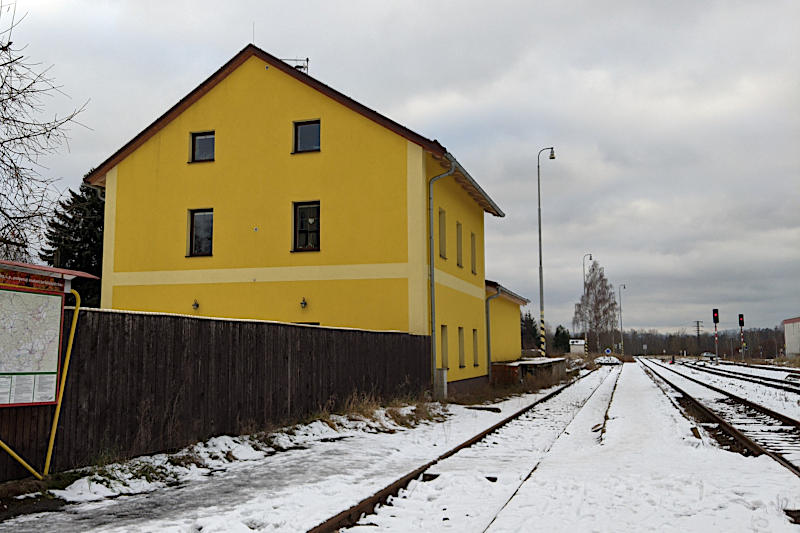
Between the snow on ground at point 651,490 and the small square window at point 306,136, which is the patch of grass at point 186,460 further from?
the small square window at point 306,136

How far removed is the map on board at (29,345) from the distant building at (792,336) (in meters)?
86.7

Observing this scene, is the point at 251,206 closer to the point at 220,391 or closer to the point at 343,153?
the point at 343,153

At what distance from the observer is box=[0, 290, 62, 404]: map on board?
675 cm

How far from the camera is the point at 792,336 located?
82.2 m

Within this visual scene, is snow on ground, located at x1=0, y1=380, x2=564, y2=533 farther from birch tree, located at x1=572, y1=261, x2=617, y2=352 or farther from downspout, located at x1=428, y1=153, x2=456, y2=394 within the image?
birch tree, located at x1=572, y1=261, x2=617, y2=352

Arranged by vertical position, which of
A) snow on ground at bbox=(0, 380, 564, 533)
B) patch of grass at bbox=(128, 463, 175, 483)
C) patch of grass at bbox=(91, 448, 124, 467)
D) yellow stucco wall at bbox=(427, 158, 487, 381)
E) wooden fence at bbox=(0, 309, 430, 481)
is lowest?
snow on ground at bbox=(0, 380, 564, 533)

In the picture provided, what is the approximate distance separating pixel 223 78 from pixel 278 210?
4.48 m

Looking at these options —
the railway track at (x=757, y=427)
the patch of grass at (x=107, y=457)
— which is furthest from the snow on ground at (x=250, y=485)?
the railway track at (x=757, y=427)

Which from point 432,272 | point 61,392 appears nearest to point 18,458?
point 61,392

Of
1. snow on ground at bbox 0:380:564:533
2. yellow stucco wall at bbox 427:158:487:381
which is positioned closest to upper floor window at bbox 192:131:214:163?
yellow stucco wall at bbox 427:158:487:381

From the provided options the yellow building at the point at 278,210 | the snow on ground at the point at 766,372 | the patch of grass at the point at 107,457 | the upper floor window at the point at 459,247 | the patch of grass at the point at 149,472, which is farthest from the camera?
the snow on ground at the point at 766,372

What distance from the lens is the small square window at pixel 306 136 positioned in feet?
65.1

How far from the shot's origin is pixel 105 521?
239 inches

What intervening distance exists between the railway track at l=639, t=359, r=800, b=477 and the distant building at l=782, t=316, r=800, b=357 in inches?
2639
